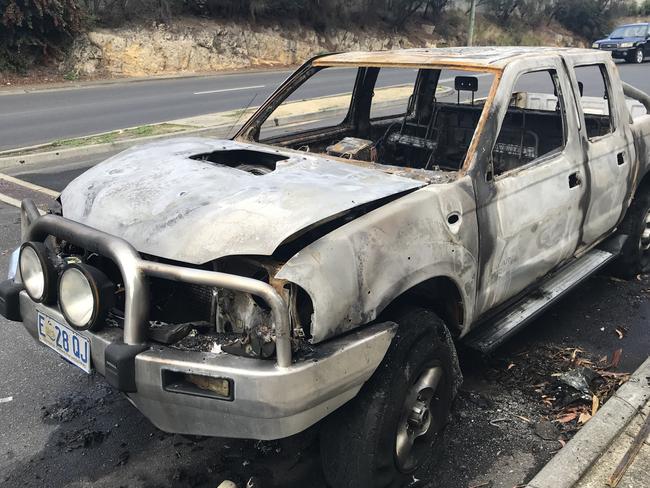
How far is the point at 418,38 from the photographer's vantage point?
118 feet

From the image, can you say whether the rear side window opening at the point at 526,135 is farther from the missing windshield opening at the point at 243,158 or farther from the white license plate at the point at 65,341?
the white license plate at the point at 65,341

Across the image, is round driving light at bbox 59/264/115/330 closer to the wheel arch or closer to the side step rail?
the wheel arch

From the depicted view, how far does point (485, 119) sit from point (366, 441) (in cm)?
170

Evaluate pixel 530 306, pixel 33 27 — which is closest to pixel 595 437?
pixel 530 306

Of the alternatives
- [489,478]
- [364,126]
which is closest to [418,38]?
[364,126]

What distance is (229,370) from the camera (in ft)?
6.98

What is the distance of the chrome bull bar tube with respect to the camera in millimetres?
2082

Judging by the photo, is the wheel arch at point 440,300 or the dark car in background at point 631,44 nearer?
the wheel arch at point 440,300

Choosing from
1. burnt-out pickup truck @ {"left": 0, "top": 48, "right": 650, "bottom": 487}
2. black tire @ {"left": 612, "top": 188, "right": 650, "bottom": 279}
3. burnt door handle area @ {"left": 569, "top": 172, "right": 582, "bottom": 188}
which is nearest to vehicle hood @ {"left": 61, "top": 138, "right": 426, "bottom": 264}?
burnt-out pickup truck @ {"left": 0, "top": 48, "right": 650, "bottom": 487}

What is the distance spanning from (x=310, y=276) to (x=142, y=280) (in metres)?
0.63

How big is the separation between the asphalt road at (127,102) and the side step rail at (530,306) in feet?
15.9

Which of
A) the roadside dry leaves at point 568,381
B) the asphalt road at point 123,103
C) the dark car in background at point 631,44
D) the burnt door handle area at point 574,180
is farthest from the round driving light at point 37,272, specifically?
the dark car in background at point 631,44

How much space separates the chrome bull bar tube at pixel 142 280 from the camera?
6.83 feet

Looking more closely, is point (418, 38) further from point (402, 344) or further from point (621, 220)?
point (402, 344)
